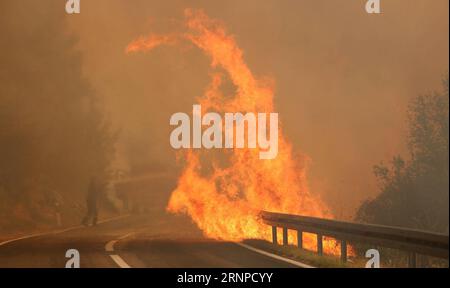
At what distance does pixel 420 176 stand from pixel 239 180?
26960 millimetres

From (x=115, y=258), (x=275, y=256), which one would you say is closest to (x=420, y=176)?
(x=275, y=256)

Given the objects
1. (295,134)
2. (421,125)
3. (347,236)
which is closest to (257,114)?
(347,236)

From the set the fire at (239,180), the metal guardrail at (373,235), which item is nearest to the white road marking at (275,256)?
the metal guardrail at (373,235)

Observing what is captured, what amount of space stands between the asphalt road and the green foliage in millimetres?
28650

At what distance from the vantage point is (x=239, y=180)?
24672 mm

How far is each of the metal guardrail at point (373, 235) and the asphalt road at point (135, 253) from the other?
1379mm

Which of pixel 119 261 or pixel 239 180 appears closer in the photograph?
pixel 119 261

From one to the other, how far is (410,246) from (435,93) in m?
39.6

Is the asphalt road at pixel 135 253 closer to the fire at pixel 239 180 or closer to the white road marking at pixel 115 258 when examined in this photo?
the white road marking at pixel 115 258

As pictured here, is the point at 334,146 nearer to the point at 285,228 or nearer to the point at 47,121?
the point at 47,121

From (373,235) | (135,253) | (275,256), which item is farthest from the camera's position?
(135,253)

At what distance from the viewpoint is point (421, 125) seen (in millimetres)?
49469

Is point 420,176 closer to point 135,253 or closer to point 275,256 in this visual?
point 275,256
